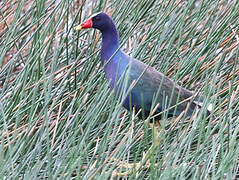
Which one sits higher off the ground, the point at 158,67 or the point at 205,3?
the point at 205,3

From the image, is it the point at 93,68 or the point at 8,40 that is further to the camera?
the point at 93,68

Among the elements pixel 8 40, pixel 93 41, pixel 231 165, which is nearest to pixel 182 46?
pixel 93 41

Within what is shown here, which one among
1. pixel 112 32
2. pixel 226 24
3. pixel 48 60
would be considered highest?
pixel 226 24

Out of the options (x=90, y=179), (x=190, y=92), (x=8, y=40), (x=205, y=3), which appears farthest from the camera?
(x=205, y=3)

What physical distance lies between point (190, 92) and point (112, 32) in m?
0.45

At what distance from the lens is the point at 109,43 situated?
9.70 ft

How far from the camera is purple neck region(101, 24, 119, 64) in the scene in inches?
116

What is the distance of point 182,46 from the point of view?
3219 millimetres

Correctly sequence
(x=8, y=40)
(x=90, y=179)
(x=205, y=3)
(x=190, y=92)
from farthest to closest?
(x=205, y=3), (x=190, y=92), (x=8, y=40), (x=90, y=179)

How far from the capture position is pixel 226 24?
9.82 feet

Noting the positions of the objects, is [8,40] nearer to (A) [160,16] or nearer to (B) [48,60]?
(B) [48,60]

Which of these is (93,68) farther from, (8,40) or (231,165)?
(231,165)

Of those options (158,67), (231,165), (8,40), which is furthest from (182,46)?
(231,165)

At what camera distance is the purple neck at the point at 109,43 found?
2.95 m
